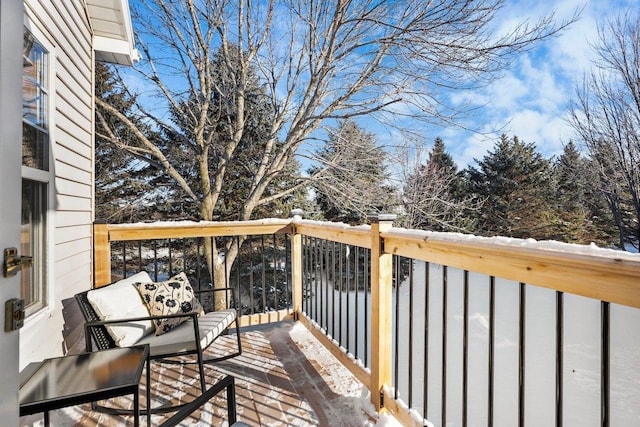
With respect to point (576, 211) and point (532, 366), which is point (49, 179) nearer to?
point (532, 366)

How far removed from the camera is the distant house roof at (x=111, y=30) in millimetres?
3604

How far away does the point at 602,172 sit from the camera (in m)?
8.90

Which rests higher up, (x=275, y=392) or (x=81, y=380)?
(x=81, y=380)

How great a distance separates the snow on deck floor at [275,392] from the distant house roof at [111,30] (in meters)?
3.60

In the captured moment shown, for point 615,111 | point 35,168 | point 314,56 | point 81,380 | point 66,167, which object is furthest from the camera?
point 615,111

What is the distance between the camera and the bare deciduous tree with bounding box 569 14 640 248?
7.89 m

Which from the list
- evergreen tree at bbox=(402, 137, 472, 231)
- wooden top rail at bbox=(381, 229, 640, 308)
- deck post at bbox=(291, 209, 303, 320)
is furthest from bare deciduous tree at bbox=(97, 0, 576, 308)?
wooden top rail at bbox=(381, 229, 640, 308)

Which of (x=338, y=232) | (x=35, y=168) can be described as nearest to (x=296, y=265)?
(x=338, y=232)

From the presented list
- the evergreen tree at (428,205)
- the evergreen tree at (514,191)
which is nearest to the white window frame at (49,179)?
the evergreen tree at (428,205)

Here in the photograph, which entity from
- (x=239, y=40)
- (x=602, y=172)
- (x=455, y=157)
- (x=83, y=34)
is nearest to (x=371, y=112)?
(x=239, y=40)

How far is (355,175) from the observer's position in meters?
8.37

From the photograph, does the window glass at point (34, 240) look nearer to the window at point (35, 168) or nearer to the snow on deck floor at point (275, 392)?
the window at point (35, 168)

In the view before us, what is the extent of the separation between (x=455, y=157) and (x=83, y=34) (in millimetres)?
16030

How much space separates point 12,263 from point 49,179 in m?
1.90
